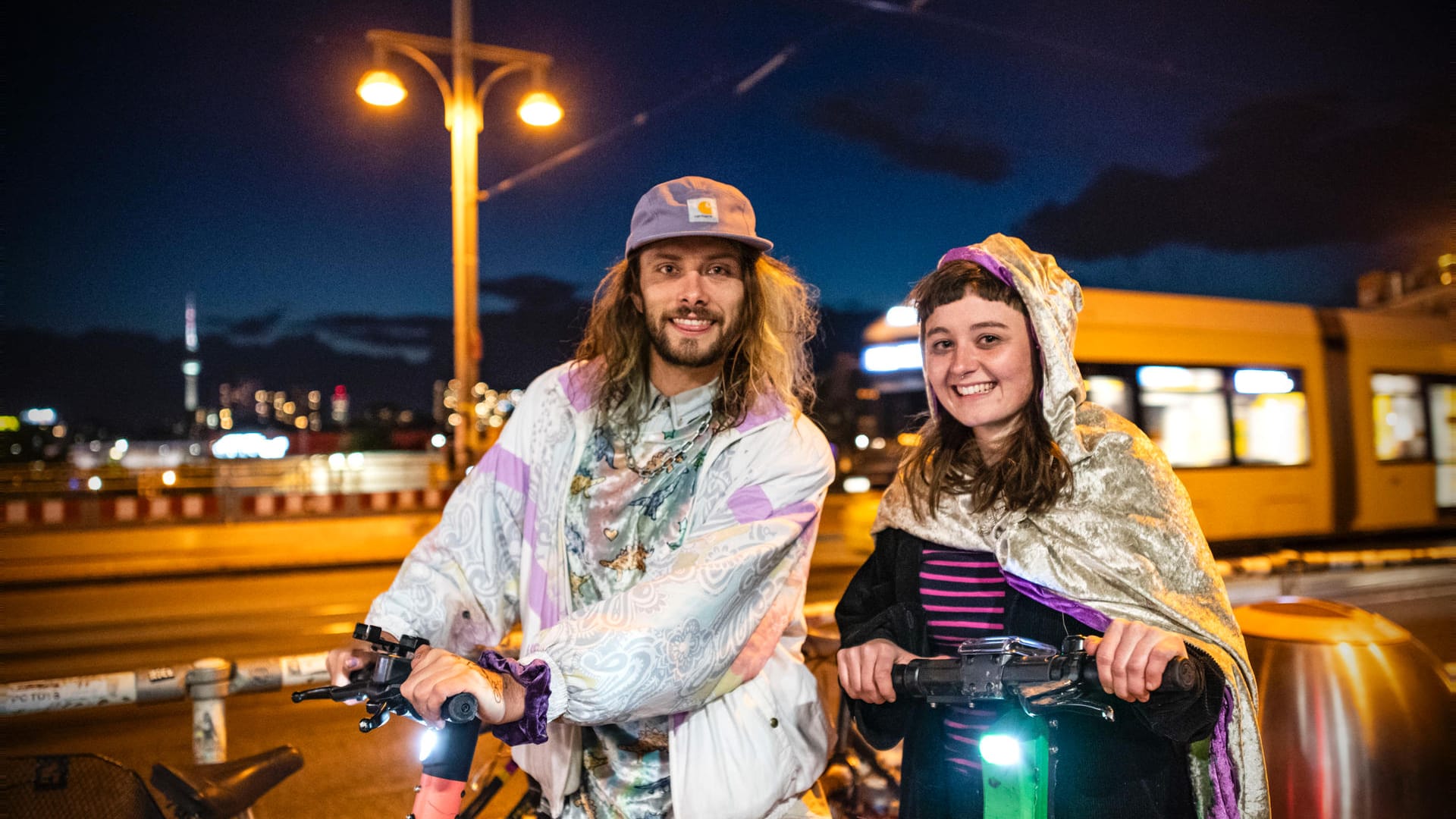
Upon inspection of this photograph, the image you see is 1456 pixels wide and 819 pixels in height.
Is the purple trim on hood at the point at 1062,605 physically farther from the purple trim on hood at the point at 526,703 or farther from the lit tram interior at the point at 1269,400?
the lit tram interior at the point at 1269,400

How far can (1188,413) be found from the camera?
41.7ft

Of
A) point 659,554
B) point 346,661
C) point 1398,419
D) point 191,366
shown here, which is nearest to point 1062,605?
point 659,554

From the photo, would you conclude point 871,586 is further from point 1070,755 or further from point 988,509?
point 1070,755

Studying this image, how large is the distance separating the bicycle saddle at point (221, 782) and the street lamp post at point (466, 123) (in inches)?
388

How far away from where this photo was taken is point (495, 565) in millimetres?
2400

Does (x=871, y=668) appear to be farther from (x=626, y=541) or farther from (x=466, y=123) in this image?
(x=466, y=123)

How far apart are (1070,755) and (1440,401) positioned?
16.6 metres

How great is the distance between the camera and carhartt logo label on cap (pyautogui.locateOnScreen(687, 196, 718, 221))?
2.33 meters

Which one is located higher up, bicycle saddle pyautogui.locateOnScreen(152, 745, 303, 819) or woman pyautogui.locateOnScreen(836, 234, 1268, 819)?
woman pyautogui.locateOnScreen(836, 234, 1268, 819)

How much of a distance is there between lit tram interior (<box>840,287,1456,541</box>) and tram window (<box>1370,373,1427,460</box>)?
23 mm

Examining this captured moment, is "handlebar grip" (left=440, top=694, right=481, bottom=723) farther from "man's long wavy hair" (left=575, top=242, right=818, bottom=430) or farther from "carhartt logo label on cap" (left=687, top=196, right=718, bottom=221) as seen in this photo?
"carhartt logo label on cap" (left=687, top=196, right=718, bottom=221)

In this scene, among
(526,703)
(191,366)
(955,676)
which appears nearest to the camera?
(526,703)

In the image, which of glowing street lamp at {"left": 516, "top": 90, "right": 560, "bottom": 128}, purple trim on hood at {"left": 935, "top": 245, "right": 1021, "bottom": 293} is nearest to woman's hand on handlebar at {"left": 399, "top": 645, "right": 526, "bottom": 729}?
purple trim on hood at {"left": 935, "top": 245, "right": 1021, "bottom": 293}

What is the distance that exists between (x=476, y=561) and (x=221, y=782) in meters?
0.85
